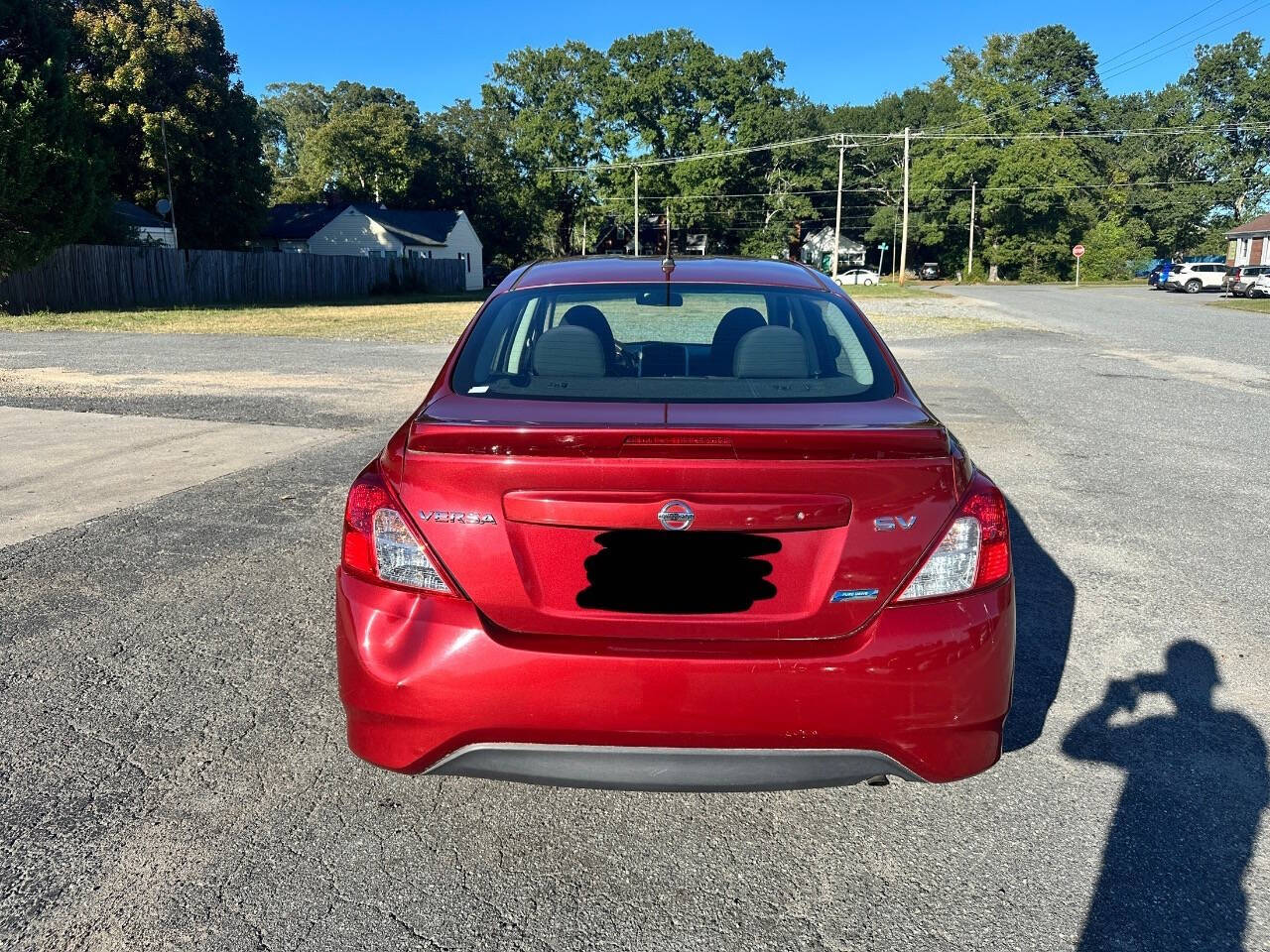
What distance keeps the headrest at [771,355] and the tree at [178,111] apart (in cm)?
4068

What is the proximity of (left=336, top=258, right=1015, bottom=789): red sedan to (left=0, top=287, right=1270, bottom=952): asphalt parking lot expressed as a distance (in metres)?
0.37

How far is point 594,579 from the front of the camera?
2.31 m

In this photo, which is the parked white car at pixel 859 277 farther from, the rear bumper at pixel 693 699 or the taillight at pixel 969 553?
the rear bumper at pixel 693 699

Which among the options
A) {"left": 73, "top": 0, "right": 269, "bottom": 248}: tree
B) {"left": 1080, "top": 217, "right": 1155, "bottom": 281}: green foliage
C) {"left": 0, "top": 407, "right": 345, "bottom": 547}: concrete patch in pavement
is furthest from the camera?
{"left": 1080, "top": 217, "right": 1155, "bottom": 281}: green foliage

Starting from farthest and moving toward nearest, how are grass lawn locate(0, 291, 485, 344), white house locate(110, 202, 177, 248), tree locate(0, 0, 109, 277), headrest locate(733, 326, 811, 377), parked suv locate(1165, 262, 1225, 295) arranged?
parked suv locate(1165, 262, 1225, 295) < white house locate(110, 202, 177, 248) < tree locate(0, 0, 109, 277) < grass lawn locate(0, 291, 485, 344) < headrest locate(733, 326, 811, 377)

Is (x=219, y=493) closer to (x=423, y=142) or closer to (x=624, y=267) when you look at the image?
(x=624, y=267)

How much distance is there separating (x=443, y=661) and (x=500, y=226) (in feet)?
234

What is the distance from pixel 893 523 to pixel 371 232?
59786 mm

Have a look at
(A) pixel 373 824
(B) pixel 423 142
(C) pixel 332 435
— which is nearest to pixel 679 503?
(A) pixel 373 824

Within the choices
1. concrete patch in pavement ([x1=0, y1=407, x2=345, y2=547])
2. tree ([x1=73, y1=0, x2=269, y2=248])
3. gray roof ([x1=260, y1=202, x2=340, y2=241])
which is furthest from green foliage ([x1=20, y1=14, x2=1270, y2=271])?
concrete patch in pavement ([x1=0, y1=407, x2=345, y2=547])

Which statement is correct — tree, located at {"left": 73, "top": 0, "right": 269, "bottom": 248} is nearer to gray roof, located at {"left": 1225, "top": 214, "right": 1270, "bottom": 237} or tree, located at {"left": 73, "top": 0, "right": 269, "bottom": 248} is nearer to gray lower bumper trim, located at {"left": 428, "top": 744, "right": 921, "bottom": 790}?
gray lower bumper trim, located at {"left": 428, "top": 744, "right": 921, "bottom": 790}

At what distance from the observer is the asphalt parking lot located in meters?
2.36

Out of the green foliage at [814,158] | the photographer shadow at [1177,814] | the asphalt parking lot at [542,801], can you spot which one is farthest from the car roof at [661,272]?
the green foliage at [814,158]

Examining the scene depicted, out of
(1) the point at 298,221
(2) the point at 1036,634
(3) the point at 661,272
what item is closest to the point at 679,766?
(3) the point at 661,272
